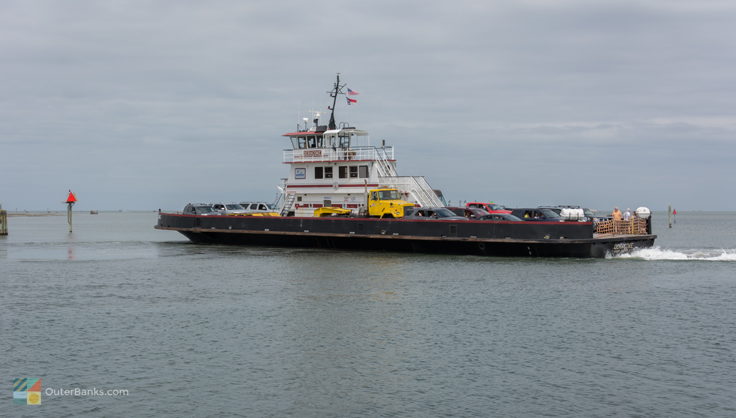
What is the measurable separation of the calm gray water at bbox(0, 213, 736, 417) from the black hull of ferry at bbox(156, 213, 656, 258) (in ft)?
6.04

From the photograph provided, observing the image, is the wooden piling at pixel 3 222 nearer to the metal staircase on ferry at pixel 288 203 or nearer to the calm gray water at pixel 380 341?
the metal staircase on ferry at pixel 288 203

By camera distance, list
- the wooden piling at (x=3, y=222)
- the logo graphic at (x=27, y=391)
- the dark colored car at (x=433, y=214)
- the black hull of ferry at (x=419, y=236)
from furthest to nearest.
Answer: the wooden piling at (x=3, y=222) < the dark colored car at (x=433, y=214) < the black hull of ferry at (x=419, y=236) < the logo graphic at (x=27, y=391)

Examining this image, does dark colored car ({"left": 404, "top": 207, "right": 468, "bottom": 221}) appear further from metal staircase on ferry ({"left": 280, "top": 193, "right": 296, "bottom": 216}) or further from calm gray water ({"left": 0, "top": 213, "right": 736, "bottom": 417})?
metal staircase on ferry ({"left": 280, "top": 193, "right": 296, "bottom": 216})

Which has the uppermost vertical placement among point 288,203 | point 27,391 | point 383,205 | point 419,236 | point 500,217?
point 288,203

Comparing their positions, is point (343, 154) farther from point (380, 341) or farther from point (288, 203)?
point (380, 341)

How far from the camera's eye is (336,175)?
Answer: 132ft

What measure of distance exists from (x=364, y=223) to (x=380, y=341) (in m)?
19.7

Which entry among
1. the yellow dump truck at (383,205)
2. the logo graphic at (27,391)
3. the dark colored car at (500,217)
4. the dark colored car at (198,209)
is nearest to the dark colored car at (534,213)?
the dark colored car at (500,217)

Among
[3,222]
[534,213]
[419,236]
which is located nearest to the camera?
[419,236]

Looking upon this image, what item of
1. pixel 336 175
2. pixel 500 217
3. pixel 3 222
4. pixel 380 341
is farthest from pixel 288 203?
pixel 3 222

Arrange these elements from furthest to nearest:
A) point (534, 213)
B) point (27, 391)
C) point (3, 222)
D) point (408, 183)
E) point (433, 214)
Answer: point (3, 222) → point (408, 183) → point (534, 213) → point (433, 214) → point (27, 391)

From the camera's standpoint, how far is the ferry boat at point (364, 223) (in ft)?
107

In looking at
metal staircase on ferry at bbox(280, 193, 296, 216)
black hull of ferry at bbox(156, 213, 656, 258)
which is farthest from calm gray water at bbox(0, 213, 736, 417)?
metal staircase on ferry at bbox(280, 193, 296, 216)

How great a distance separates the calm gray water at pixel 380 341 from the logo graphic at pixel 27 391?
0.52 ft
